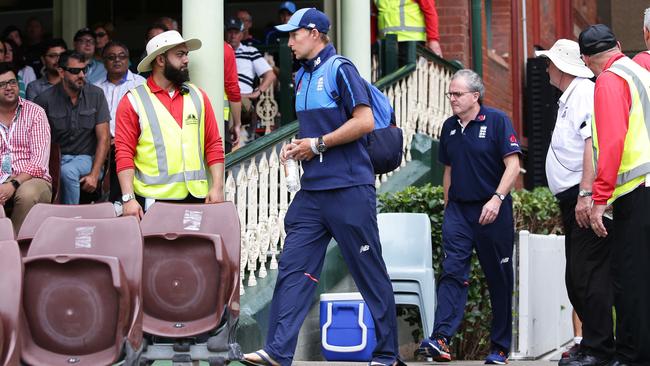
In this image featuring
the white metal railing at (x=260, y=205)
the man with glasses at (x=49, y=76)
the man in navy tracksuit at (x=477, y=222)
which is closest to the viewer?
the man in navy tracksuit at (x=477, y=222)

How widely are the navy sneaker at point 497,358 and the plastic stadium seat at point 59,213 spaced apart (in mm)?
2786

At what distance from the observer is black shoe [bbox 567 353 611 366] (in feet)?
25.5

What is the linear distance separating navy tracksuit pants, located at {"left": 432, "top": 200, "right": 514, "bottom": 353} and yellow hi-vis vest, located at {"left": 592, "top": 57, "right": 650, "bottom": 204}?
1.94 m

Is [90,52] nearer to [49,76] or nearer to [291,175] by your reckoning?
[49,76]

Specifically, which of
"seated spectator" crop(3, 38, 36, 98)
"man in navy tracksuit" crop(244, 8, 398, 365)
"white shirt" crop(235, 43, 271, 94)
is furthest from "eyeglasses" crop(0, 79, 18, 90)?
"white shirt" crop(235, 43, 271, 94)

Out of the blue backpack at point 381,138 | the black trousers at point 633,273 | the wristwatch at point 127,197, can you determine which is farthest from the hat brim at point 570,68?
the wristwatch at point 127,197

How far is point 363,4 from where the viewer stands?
1283cm

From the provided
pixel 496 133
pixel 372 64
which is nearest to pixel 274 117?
pixel 372 64

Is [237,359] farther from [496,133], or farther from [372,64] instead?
[372,64]

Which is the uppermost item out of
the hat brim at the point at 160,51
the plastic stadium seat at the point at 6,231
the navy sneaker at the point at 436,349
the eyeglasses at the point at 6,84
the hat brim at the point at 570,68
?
the hat brim at the point at 160,51

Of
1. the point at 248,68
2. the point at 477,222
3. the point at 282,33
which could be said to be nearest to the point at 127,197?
the point at 477,222

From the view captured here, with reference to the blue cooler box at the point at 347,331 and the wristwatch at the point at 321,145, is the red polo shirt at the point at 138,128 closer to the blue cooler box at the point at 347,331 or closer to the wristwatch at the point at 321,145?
the wristwatch at the point at 321,145

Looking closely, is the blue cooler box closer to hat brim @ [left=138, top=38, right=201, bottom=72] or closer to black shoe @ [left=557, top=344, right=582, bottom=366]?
black shoe @ [left=557, top=344, right=582, bottom=366]

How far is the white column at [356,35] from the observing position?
12602 millimetres
